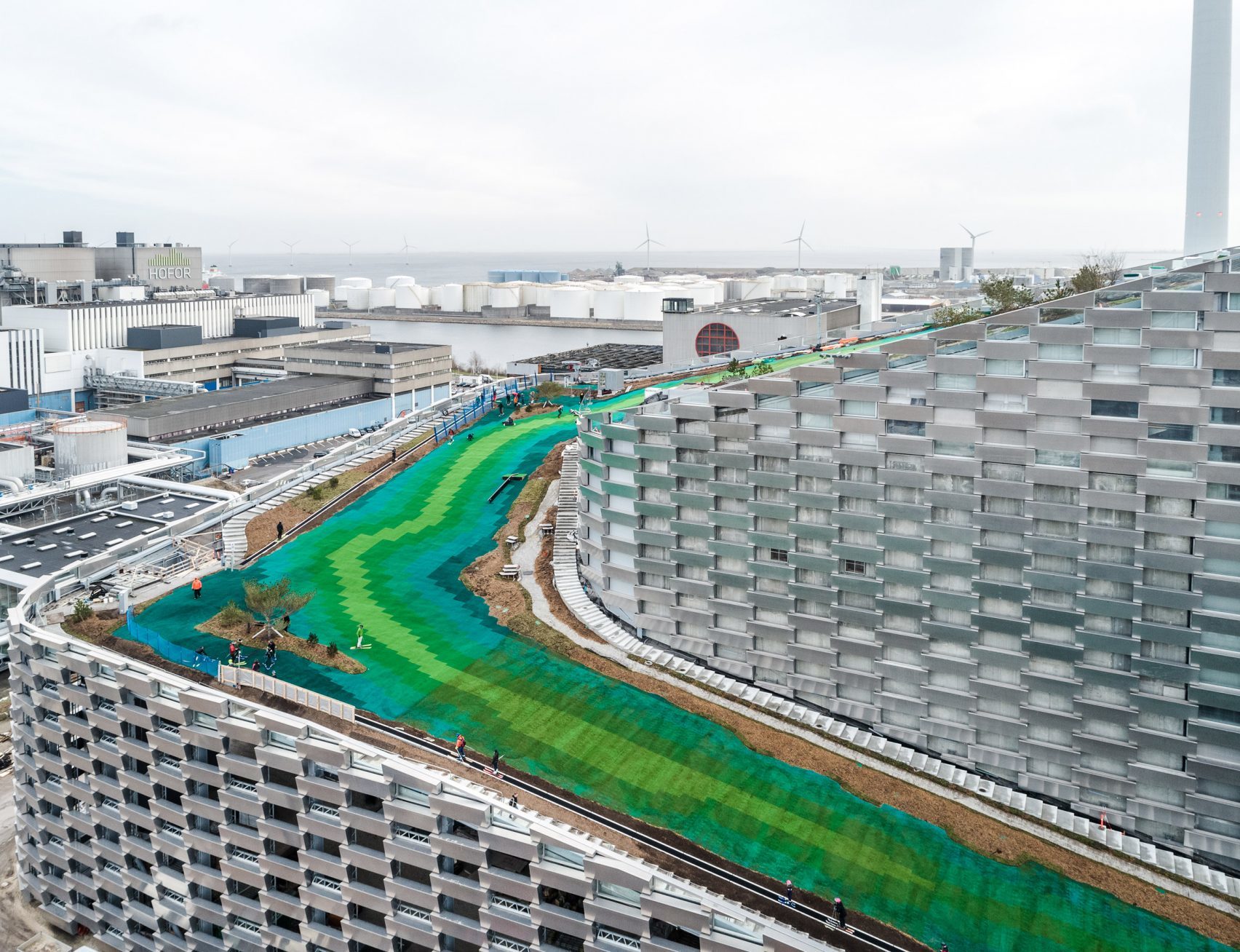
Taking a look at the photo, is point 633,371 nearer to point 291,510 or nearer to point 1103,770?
point 291,510

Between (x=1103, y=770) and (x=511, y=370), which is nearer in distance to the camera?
(x=1103, y=770)

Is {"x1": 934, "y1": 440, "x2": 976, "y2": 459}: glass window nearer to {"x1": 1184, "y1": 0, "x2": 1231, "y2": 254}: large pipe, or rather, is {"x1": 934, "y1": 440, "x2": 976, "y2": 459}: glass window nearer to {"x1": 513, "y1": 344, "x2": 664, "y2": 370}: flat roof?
{"x1": 1184, "y1": 0, "x2": 1231, "y2": 254}: large pipe

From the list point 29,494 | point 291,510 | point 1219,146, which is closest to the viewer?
point 291,510

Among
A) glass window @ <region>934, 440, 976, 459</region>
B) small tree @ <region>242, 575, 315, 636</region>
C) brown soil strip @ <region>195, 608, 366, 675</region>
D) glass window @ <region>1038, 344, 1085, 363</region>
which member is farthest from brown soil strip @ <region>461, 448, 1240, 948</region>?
glass window @ <region>1038, 344, 1085, 363</region>

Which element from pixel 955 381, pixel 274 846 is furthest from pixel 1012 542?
pixel 274 846

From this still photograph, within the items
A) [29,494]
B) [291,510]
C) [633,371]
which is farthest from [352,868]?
[29,494]
